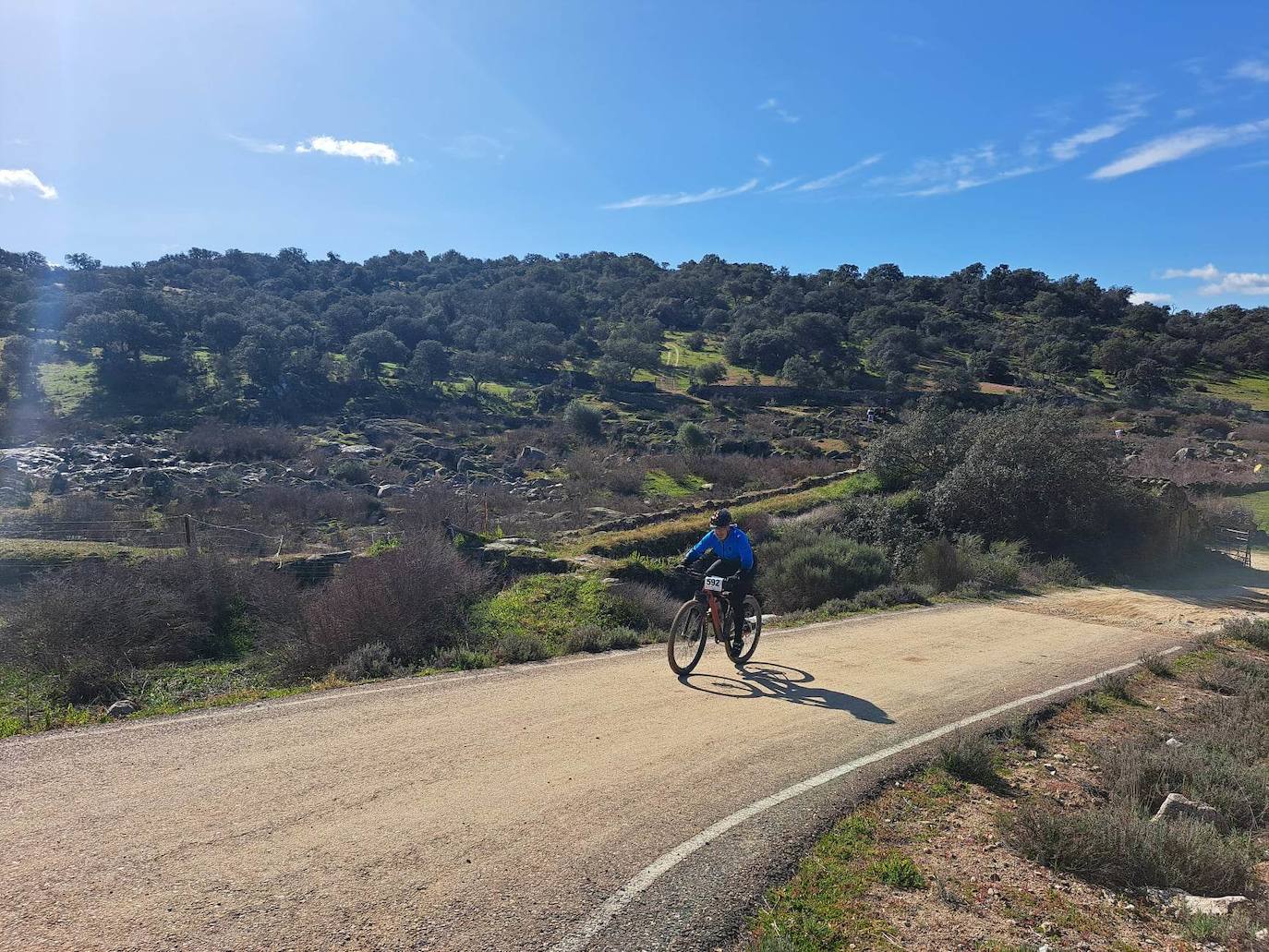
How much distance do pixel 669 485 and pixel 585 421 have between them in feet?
57.9

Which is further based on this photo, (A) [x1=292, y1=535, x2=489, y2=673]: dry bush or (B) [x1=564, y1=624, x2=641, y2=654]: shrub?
(B) [x1=564, y1=624, x2=641, y2=654]: shrub

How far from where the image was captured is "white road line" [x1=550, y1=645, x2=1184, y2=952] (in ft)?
12.1

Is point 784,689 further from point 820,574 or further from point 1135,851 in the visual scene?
point 820,574

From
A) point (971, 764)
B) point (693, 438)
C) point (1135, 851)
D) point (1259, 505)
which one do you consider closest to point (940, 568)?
point (971, 764)

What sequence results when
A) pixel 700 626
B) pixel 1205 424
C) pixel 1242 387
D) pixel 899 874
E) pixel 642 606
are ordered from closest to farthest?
pixel 899 874 → pixel 700 626 → pixel 642 606 → pixel 1205 424 → pixel 1242 387

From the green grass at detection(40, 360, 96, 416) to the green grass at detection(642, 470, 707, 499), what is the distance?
1421 inches

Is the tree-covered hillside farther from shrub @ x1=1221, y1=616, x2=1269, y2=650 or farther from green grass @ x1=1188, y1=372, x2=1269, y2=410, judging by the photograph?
shrub @ x1=1221, y1=616, x2=1269, y2=650

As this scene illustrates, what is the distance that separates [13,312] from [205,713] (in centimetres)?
7483

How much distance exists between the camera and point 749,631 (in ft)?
29.1

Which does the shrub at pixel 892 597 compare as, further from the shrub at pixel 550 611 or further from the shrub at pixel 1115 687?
the shrub at pixel 1115 687

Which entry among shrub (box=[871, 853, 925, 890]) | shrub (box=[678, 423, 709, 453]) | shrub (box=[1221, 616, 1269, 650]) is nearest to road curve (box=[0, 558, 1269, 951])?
shrub (box=[871, 853, 925, 890])

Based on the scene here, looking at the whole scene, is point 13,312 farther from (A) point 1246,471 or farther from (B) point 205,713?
(A) point 1246,471

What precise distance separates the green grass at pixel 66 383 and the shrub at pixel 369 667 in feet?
158

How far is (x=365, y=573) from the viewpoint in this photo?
10633mm
